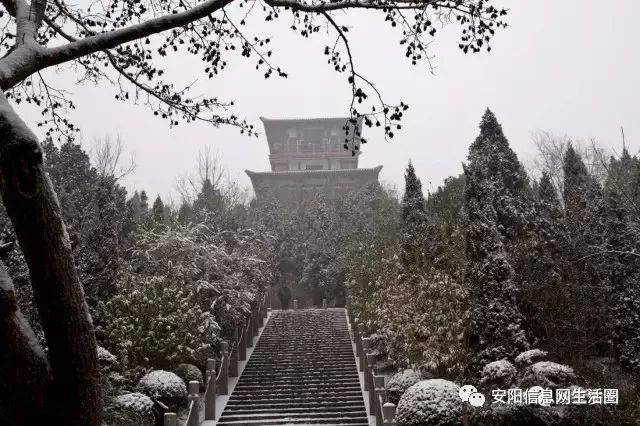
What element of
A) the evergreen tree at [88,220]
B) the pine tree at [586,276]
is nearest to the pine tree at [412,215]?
the pine tree at [586,276]

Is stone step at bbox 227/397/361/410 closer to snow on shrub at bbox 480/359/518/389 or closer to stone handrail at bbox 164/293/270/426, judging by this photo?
stone handrail at bbox 164/293/270/426

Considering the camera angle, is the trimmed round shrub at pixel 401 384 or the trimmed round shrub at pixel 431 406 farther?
the trimmed round shrub at pixel 401 384

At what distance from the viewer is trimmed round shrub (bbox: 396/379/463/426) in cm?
1066

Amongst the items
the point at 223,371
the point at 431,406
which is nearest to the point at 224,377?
the point at 223,371

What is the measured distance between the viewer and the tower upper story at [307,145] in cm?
4922

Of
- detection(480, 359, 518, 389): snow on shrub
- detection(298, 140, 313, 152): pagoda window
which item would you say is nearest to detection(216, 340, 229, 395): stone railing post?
detection(480, 359, 518, 389): snow on shrub

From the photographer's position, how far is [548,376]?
9586 mm

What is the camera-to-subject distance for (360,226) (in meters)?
33.2

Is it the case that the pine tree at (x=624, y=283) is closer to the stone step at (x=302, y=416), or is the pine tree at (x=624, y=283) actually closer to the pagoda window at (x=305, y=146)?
the stone step at (x=302, y=416)

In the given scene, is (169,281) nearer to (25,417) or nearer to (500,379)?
(500,379)

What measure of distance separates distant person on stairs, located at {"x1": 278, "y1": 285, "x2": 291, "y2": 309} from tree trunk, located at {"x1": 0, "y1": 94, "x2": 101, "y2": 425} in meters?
33.1

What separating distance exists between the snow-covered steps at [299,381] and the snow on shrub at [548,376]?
528 cm

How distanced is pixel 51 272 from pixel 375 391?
11.6 metres

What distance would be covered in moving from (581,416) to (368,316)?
1089 cm
